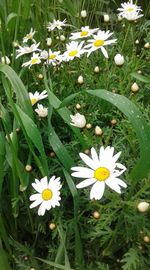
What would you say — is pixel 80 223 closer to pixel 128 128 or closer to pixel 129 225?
pixel 129 225

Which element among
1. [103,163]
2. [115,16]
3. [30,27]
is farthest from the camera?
[115,16]

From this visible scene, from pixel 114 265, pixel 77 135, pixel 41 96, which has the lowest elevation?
pixel 114 265

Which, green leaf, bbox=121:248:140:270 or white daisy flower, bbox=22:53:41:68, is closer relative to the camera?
green leaf, bbox=121:248:140:270

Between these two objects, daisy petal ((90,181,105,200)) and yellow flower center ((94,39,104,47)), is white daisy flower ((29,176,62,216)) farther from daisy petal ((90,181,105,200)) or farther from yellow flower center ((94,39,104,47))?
yellow flower center ((94,39,104,47))

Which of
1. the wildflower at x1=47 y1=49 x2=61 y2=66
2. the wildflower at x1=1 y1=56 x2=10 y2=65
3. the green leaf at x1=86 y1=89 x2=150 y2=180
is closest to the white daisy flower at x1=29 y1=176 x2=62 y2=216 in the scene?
the green leaf at x1=86 y1=89 x2=150 y2=180

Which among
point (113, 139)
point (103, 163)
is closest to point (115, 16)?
point (113, 139)

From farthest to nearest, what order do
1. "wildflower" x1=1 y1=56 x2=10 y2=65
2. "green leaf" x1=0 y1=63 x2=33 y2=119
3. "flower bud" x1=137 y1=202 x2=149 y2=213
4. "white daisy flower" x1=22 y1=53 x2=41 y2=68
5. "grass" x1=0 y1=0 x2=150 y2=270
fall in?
"white daisy flower" x1=22 y1=53 x2=41 y2=68 → "wildflower" x1=1 y1=56 x2=10 y2=65 → "green leaf" x1=0 y1=63 x2=33 y2=119 → "grass" x1=0 y1=0 x2=150 y2=270 → "flower bud" x1=137 y1=202 x2=149 y2=213

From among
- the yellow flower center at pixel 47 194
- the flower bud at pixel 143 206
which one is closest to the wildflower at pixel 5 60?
the yellow flower center at pixel 47 194

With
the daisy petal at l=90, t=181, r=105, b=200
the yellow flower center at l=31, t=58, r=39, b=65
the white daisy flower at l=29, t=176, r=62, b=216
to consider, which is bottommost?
the daisy petal at l=90, t=181, r=105, b=200
